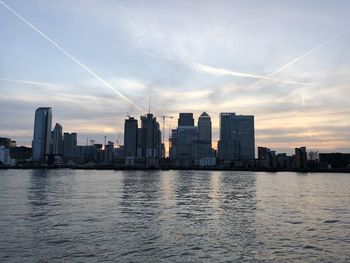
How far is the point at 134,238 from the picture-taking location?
3853cm

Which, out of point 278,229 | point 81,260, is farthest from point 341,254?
point 81,260

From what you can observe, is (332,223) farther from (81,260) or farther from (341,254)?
(81,260)

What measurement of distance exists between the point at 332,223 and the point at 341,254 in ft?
62.9

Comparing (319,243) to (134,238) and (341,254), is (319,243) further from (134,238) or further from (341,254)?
(134,238)

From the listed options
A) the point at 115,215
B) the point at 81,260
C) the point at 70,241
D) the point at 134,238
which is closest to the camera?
the point at 81,260

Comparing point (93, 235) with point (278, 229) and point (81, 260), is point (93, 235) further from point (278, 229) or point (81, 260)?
point (278, 229)

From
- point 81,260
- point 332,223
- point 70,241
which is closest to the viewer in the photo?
point 81,260

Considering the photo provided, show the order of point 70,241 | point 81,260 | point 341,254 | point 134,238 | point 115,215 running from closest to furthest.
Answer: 1. point 81,260
2. point 341,254
3. point 70,241
4. point 134,238
5. point 115,215

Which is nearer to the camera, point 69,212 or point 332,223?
point 332,223

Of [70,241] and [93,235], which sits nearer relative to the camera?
[70,241]

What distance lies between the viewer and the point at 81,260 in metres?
29.5

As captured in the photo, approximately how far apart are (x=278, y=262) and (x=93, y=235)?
19.0 m

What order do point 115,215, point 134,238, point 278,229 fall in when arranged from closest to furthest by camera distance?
point 134,238 < point 278,229 < point 115,215

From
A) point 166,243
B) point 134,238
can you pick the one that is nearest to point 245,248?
point 166,243
